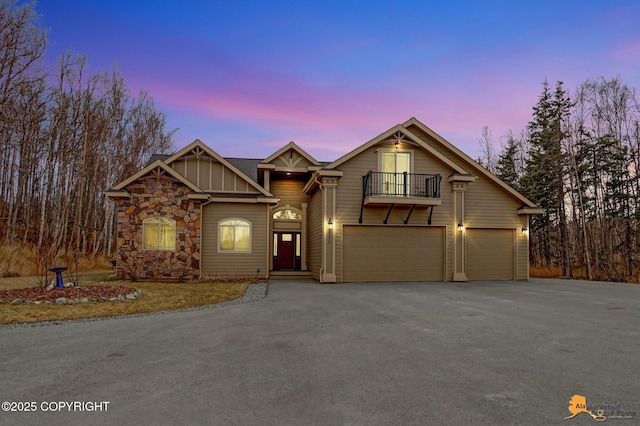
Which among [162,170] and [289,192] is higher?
[162,170]

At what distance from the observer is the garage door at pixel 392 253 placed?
1521 centimetres

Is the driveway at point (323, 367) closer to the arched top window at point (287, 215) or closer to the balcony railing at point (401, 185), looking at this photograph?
the balcony railing at point (401, 185)

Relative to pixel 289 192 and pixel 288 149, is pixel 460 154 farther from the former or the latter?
→ pixel 289 192

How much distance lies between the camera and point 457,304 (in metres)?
9.56

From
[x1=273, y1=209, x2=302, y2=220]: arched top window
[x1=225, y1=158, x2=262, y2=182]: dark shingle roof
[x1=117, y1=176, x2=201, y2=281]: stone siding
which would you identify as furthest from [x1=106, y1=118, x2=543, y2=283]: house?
[x1=225, y1=158, x2=262, y2=182]: dark shingle roof

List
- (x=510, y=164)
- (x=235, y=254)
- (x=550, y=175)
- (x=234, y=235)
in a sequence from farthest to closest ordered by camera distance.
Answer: (x=510, y=164) → (x=550, y=175) → (x=234, y=235) → (x=235, y=254)

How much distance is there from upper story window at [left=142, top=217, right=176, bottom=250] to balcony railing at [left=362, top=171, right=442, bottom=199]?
821cm

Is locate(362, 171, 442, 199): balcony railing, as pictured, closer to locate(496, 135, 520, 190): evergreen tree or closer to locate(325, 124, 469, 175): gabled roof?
locate(325, 124, 469, 175): gabled roof

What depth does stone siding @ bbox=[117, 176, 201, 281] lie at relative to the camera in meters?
15.1

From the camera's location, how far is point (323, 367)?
175 inches

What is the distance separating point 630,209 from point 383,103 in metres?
17.2

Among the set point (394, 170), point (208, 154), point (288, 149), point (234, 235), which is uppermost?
point (288, 149)

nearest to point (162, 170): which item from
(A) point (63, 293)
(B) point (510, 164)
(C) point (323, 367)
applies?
(A) point (63, 293)
